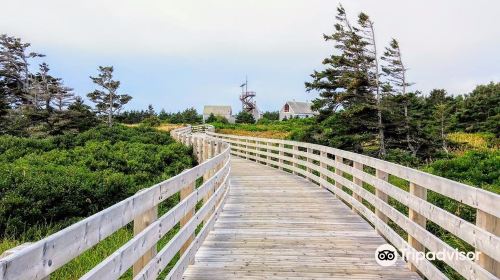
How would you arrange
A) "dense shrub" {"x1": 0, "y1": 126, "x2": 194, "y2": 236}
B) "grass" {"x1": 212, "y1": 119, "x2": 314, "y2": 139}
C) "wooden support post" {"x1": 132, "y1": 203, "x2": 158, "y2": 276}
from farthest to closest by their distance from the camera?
"grass" {"x1": 212, "y1": 119, "x2": 314, "y2": 139} < "dense shrub" {"x1": 0, "y1": 126, "x2": 194, "y2": 236} < "wooden support post" {"x1": 132, "y1": 203, "x2": 158, "y2": 276}

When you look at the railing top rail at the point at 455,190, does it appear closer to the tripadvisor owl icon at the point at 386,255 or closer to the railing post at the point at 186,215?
the tripadvisor owl icon at the point at 386,255

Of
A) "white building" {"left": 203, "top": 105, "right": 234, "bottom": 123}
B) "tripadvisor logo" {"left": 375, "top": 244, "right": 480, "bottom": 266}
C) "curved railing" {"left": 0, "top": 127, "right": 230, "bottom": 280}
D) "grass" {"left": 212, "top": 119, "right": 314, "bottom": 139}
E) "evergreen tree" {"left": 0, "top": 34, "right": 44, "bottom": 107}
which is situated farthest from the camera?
"white building" {"left": 203, "top": 105, "right": 234, "bottom": 123}

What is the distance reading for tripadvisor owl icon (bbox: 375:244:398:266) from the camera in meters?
5.24

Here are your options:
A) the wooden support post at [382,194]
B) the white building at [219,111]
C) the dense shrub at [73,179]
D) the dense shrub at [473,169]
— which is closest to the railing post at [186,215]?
the wooden support post at [382,194]

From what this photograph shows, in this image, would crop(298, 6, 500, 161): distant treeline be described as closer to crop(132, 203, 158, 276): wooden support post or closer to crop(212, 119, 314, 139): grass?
crop(212, 119, 314, 139): grass

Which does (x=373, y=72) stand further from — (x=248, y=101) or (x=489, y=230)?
(x=248, y=101)

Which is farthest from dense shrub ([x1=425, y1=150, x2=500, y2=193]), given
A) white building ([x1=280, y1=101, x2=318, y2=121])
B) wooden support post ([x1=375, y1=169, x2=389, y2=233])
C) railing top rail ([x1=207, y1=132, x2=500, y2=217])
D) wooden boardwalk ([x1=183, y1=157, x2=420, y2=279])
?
white building ([x1=280, y1=101, x2=318, y2=121])

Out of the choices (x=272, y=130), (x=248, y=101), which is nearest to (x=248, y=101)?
(x=248, y=101)

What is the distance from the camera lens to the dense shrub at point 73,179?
1112 cm

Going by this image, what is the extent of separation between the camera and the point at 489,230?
130 inches

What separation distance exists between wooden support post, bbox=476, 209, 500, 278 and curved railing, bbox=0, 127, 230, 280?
2.56 metres

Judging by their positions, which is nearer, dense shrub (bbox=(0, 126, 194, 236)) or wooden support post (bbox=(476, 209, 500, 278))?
wooden support post (bbox=(476, 209, 500, 278))

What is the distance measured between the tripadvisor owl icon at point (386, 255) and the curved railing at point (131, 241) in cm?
226

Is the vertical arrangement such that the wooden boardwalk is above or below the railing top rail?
below
